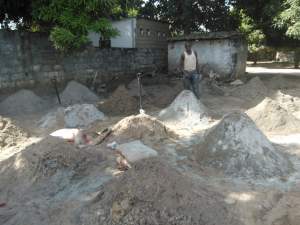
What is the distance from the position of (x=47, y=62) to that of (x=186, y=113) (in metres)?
5.20

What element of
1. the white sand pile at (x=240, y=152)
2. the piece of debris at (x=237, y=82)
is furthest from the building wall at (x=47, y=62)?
the white sand pile at (x=240, y=152)

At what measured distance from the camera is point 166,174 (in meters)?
4.23

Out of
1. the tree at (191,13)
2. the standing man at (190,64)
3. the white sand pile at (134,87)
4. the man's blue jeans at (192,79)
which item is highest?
the tree at (191,13)

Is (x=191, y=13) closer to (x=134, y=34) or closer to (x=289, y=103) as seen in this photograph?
(x=134, y=34)

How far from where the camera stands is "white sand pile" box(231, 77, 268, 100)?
39.0 feet

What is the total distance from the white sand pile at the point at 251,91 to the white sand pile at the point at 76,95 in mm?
4596

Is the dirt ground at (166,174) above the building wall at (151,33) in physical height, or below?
below

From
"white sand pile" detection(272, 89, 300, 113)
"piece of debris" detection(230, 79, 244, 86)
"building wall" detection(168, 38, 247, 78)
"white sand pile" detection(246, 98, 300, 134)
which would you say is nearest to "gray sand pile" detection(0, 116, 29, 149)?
"white sand pile" detection(246, 98, 300, 134)

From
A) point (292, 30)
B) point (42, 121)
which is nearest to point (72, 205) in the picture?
point (42, 121)

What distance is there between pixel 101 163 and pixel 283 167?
105 inches

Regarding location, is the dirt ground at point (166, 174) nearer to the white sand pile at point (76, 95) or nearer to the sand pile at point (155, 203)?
the sand pile at point (155, 203)

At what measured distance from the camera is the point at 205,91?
12648 millimetres

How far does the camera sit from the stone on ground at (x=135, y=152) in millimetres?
5594

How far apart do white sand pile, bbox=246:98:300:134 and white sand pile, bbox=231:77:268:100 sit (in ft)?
12.2
